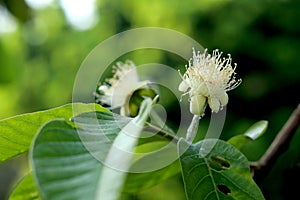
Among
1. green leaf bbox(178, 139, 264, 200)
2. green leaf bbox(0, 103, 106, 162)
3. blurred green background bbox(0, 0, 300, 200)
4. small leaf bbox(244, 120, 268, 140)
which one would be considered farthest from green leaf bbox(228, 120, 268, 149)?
blurred green background bbox(0, 0, 300, 200)

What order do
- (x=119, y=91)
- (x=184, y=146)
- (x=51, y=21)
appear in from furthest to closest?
(x=51, y=21) < (x=119, y=91) < (x=184, y=146)

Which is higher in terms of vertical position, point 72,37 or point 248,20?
point 72,37

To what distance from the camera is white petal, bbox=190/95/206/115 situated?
2.34 feet

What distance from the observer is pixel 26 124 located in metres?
0.63

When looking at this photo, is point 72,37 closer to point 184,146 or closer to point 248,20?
point 248,20

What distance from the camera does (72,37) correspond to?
4195 millimetres

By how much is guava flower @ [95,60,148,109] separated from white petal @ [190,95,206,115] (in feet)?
0.55

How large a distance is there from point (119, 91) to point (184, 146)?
0.37 metres

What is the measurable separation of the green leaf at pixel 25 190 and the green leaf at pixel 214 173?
254mm

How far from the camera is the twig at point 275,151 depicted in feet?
2.90

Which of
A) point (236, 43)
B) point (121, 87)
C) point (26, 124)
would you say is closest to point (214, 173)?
point (26, 124)

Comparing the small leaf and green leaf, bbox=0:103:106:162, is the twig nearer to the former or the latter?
the small leaf

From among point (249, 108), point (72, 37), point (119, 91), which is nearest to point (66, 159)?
point (119, 91)

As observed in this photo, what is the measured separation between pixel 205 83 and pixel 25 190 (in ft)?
0.98
